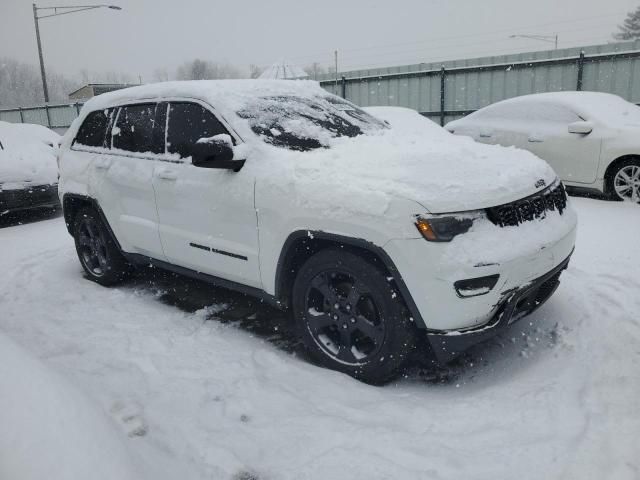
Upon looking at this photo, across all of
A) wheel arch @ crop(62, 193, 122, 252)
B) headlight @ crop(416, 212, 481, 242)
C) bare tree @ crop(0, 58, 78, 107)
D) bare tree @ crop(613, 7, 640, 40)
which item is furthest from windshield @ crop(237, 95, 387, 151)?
bare tree @ crop(0, 58, 78, 107)

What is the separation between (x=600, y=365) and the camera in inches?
120

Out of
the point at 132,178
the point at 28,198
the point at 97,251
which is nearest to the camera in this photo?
the point at 132,178

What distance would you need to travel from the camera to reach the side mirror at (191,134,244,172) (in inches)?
126

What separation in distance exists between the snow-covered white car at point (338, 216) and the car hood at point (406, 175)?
10 millimetres

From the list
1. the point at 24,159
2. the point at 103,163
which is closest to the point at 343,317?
the point at 103,163

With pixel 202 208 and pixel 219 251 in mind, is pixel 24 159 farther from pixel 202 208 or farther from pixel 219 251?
pixel 219 251

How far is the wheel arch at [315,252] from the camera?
2730mm

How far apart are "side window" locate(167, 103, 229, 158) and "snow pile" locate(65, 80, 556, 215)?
0.09m

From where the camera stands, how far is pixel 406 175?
281cm

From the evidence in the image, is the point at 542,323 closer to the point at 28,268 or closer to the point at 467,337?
the point at 467,337

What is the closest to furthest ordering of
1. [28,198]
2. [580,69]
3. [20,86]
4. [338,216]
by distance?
[338,216]
[28,198]
[580,69]
[20,86]

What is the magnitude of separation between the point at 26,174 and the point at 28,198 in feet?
1.20

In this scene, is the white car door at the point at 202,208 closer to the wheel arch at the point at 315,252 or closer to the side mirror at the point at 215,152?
the side mirror at the point at 215,152

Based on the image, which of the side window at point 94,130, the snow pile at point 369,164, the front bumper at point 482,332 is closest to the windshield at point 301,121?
the snow pile at point 369,164
